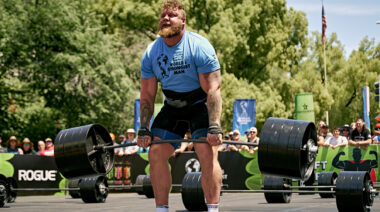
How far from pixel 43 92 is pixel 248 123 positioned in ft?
34.6

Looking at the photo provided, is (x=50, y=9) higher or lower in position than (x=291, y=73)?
higher

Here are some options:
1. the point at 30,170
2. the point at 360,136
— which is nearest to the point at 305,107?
the point at 360,136

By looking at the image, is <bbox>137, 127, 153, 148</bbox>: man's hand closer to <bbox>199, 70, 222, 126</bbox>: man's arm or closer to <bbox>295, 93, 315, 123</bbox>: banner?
<bbox>199, 70, 222, 126</bbox>: man's arm

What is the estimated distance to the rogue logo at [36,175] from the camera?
51.4ft

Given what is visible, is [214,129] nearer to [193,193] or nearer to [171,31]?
[171,31]

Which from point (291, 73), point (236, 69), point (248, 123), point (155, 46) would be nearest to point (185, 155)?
point (248, 123)

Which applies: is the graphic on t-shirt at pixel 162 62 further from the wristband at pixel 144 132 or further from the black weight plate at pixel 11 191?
the black weight plate at pixel 11 191

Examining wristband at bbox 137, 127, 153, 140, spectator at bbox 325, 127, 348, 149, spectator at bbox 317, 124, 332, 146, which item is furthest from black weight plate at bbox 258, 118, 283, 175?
spectator at bbox 317, 124, 332, 146

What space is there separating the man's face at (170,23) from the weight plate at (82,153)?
1.73 m

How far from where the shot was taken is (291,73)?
1540 inches

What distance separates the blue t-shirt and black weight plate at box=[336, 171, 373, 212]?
300cm

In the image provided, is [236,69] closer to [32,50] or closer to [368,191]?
[32,50]

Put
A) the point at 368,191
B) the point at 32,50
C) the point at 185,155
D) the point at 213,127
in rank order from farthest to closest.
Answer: the point at 32,50 < the point at 185,155 < the point at 368,191 < the point at 213,127

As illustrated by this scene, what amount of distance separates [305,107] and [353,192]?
1508 centimetres
